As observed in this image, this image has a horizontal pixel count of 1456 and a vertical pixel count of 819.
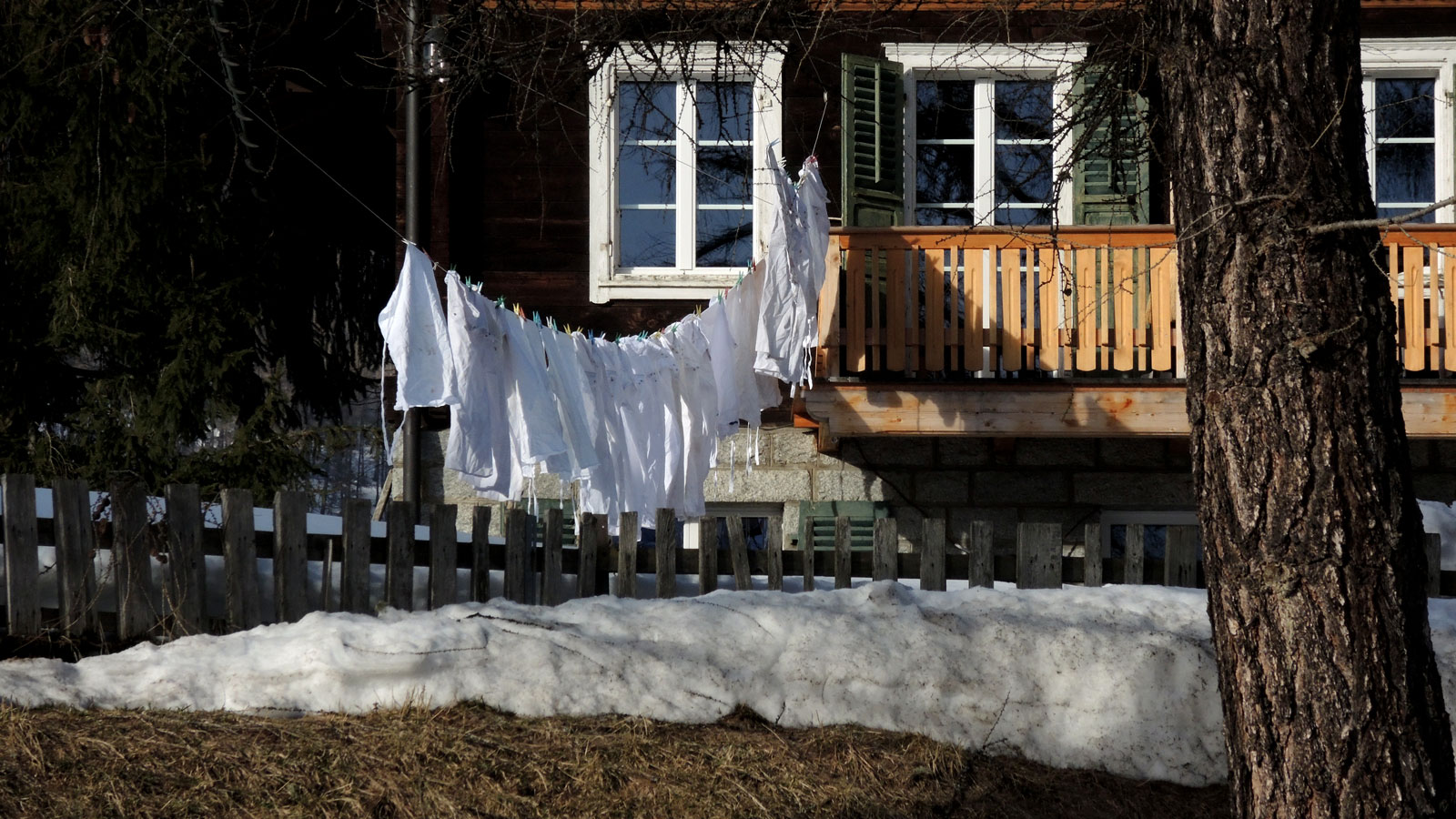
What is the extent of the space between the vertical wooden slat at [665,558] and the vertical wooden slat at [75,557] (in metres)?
2.22

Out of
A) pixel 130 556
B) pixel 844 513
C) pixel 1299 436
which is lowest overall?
pixel 844 513

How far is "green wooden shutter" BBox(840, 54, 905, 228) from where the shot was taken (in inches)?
388

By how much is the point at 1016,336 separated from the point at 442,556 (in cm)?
407

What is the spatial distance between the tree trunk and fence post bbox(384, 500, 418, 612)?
151 inches

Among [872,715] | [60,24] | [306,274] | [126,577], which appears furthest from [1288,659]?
[306,274]

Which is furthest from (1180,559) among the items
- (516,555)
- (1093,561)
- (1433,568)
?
(516,555)

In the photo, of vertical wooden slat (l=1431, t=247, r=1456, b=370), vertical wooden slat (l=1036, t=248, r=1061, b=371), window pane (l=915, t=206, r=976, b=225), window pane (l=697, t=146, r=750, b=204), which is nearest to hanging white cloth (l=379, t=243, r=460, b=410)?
vertical wooden slat (l=1036, t=248, r=1061, b=371)

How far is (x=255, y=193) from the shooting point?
1060 centimetres

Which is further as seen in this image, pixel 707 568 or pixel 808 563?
pixel 808 563

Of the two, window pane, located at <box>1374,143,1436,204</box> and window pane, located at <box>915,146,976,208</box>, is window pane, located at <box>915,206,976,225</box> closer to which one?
window pane, located at <box>915,146,976,208</box>

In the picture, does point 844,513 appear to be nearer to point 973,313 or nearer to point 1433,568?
point 973,313

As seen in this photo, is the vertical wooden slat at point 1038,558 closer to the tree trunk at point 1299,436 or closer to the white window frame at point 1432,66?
the tree trunk at point 1299,436

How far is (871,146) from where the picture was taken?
394 inches

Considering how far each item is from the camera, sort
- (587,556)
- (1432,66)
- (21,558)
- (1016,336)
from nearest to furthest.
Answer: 1. (21,558)
2. (587,556)
3. (1016,336)
4. (1432,66)
